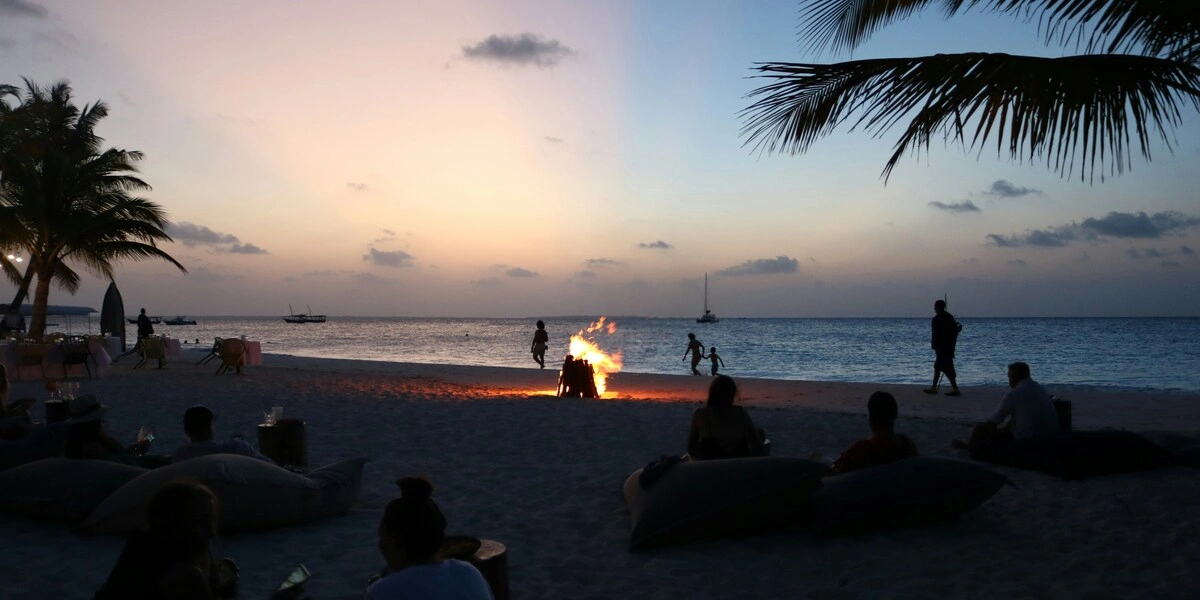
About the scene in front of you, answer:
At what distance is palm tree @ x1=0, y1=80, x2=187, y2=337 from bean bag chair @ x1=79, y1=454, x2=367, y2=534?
19.3m

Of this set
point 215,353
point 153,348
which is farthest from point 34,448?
point 215,353

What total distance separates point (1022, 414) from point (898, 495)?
2622mm

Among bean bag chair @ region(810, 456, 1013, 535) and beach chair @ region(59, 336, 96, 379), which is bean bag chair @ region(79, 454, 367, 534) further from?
beach chair @ region(59, 336, 96, 379)

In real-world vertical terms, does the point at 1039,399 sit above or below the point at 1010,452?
above

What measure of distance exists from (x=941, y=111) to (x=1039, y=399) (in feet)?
11.7

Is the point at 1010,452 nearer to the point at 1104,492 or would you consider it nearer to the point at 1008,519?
the point at 1104,492

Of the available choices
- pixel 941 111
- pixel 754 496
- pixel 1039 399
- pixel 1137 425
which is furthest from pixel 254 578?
pixel 1137 425

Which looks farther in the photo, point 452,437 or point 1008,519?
point 452,437

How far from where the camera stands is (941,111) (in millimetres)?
4309

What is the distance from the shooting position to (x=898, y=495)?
15.9ft

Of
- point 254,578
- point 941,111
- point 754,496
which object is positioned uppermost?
point 941,111

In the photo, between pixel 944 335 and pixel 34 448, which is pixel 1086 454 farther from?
pixel 34 448

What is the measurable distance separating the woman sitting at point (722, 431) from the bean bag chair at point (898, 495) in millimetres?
675

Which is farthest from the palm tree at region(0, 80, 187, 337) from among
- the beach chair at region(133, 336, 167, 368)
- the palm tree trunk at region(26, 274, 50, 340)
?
the beach chair at region(133, 336, 167, 368)
